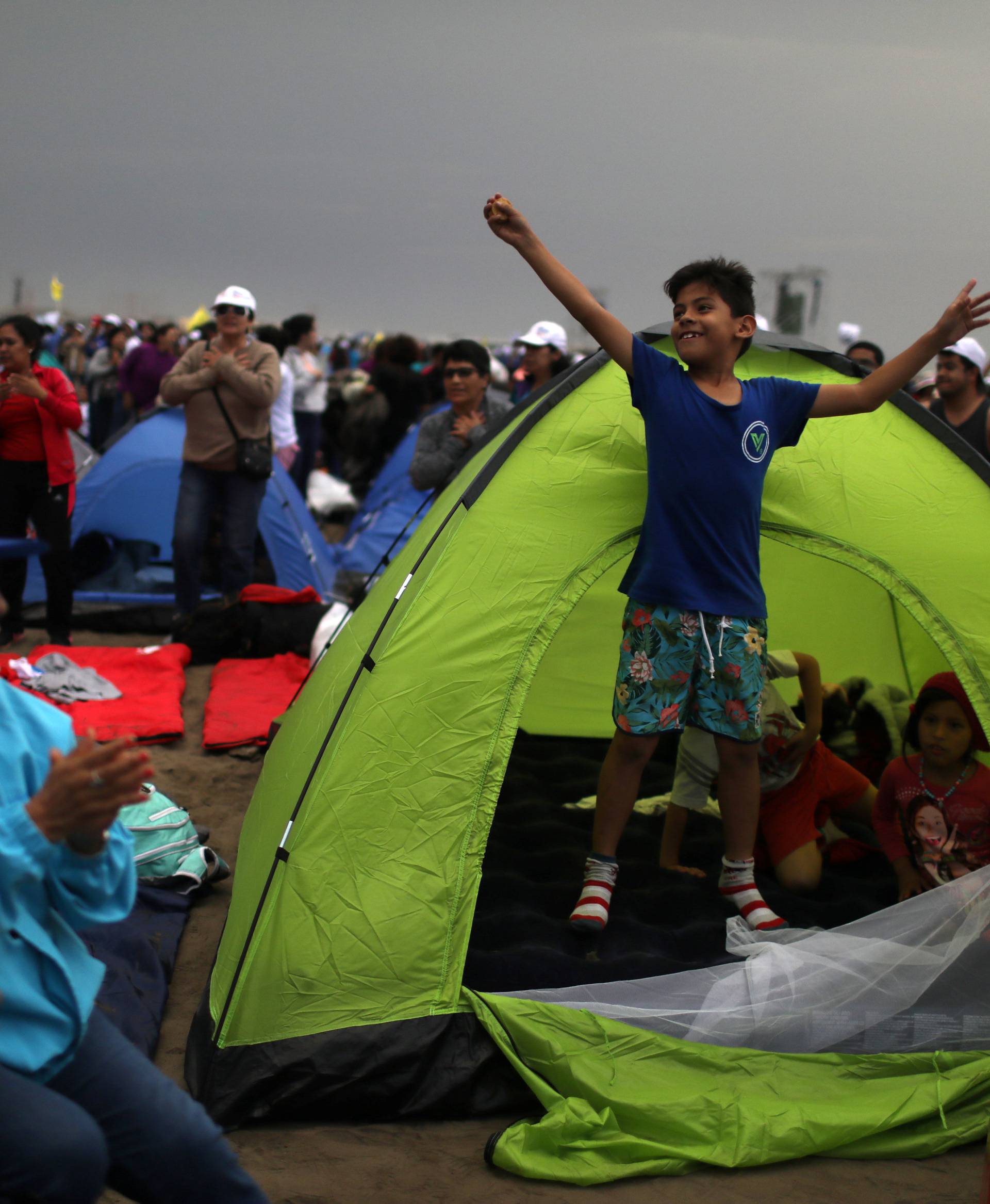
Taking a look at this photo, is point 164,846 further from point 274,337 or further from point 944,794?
point 274,337

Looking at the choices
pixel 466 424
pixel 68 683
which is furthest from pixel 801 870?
pixel 68 683

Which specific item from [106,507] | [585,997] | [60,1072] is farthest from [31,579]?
[60,1072]

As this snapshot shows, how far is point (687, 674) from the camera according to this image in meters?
3.04

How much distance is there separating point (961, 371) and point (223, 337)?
11.9ft

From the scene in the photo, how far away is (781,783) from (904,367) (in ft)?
4.88

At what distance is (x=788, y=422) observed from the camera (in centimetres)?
308

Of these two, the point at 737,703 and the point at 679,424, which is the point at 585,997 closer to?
the point at 737,703

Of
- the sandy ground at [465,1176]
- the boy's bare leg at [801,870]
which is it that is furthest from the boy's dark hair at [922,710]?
the sandy ground at [465,1176]

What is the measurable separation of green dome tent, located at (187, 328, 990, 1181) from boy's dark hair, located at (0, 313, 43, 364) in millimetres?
3027

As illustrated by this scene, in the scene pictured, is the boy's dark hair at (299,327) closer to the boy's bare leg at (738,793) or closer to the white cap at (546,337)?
the white cap at (546,337)

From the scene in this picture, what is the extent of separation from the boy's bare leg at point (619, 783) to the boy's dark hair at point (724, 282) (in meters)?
1.07

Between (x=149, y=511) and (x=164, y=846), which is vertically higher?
(x=149, y=511)

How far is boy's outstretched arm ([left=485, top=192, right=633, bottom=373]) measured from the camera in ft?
8.96

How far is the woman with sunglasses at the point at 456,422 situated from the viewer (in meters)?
4.98
